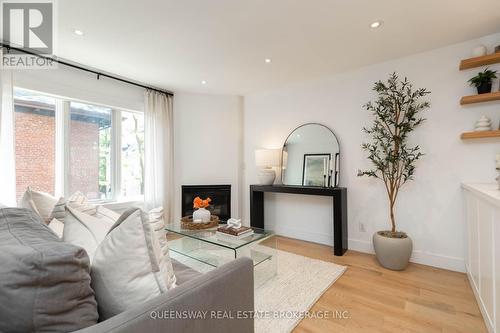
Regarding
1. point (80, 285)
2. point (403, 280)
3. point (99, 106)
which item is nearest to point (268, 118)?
point (99, 106)

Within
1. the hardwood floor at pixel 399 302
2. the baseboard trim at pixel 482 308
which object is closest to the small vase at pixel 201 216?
the hardwood floor at pixel 399 302

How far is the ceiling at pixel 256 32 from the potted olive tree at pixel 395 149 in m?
0.46

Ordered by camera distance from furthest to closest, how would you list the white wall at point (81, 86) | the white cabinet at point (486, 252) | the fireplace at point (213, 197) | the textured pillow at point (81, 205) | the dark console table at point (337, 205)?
1. the fireplace at point (213, 197)
2. the dark console table at point (337, 205)
3. the white wall at point (81, 86)
4. the textured pillow at point (81, 205)
5. the white cabinet at point (486, 252)

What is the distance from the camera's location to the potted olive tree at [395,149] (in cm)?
244

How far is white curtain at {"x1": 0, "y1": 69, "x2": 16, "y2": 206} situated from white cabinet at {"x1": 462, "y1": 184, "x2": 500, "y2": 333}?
395 cm

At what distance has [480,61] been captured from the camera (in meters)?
2.27

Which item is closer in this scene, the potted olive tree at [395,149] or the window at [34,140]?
the potted olive tree at [395,149]

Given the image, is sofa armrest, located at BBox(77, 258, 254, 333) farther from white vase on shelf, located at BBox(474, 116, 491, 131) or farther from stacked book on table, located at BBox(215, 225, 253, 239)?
white vase on shelf, located at BBox(474, 116, 491, 131)

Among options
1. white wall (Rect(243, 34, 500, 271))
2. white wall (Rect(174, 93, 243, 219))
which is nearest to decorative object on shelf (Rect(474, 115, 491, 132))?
white wall (Rect(243, 34, 500, 271))

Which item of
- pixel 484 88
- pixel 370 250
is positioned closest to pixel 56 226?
pixel 370 250

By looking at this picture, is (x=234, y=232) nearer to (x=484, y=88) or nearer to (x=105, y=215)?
(x=105, y=215)

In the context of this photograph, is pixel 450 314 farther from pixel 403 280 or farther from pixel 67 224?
pixel 67 224

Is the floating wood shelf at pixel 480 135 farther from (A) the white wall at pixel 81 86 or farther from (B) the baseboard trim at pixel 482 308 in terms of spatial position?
(A) the white wall at pixel 81 86

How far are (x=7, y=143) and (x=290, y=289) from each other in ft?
10.3
